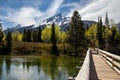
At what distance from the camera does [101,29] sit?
353ft

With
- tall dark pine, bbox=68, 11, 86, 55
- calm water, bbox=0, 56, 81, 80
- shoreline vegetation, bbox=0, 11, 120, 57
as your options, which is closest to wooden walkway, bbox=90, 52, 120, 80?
calm water, bbox=0, 56, 81, 80

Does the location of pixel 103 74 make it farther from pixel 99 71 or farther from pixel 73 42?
pixel 73 42

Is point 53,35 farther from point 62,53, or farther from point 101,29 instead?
point 101,29

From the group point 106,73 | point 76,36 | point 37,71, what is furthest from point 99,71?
point 76,36

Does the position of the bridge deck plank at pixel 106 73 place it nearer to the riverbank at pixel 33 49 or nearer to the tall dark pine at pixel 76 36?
the tall dark pine at pixel 76 36

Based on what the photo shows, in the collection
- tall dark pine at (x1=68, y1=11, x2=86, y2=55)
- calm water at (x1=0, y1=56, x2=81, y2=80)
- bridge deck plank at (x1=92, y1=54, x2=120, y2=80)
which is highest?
tall dark pine at (x1=68, y1=11, x2=86, y2=55)

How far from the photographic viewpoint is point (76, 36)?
3501 inches

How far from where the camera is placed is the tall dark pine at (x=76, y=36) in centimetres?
8894

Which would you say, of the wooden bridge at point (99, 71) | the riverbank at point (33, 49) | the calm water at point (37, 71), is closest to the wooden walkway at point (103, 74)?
the wooden bridge at point (99, 71)

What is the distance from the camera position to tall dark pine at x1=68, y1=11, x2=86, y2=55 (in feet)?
292

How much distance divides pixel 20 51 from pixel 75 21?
25.3 meters

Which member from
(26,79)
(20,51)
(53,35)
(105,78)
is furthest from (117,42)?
(105,78)

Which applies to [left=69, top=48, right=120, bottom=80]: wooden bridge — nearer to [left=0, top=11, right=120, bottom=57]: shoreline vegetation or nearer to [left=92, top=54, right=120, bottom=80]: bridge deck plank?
[left=92, top=54, right=120, bottom=80]: bridge deck plank

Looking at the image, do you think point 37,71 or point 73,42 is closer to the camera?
point 37,71
